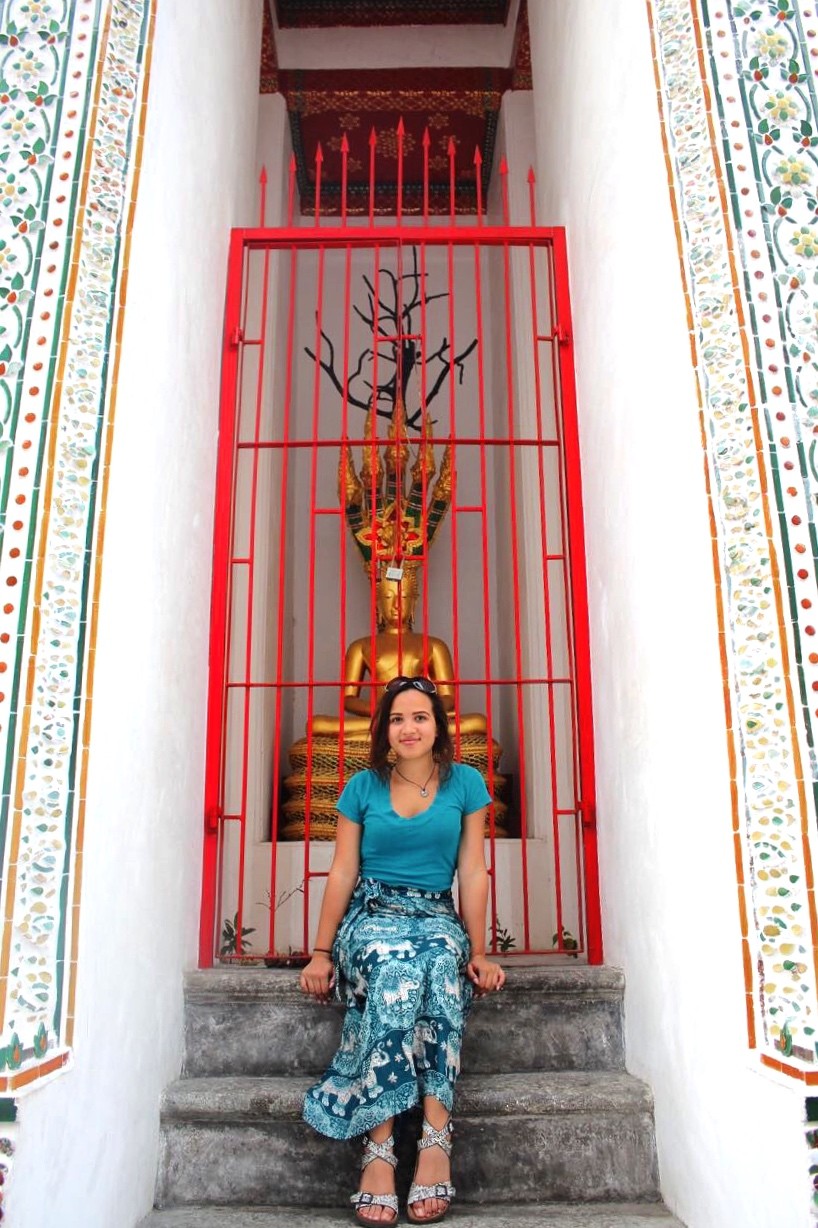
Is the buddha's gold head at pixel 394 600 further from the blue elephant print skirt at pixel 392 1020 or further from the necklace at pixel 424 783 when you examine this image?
the blue elephant print skirt at pixel 392 1020

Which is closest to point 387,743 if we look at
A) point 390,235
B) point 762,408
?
point 762,408

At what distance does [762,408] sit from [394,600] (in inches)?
105

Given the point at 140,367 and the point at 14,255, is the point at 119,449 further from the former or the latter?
the point at 14,255

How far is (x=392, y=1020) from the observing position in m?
2.08

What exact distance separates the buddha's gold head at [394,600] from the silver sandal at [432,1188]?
8.73 ft

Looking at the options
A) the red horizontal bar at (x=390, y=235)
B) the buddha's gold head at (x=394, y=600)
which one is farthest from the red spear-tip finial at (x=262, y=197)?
the buddha's gold head at (x=394, y=600)

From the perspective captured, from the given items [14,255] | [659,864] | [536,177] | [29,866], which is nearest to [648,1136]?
[659,864]

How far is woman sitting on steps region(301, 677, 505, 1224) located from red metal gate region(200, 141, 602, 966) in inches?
24.1

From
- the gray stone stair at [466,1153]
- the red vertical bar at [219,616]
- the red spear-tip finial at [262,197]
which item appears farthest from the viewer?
the red spear-tip finial at [262,197]

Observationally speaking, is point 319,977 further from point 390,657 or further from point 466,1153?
point 390,657

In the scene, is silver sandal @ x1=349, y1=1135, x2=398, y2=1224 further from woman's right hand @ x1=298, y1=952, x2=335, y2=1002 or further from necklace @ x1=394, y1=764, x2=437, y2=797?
necklace @ x1=394, y1=764, x2=437, y2=797

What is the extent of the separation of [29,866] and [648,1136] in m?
1.41

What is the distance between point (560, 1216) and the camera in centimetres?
212

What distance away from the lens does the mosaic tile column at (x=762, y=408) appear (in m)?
1.83
